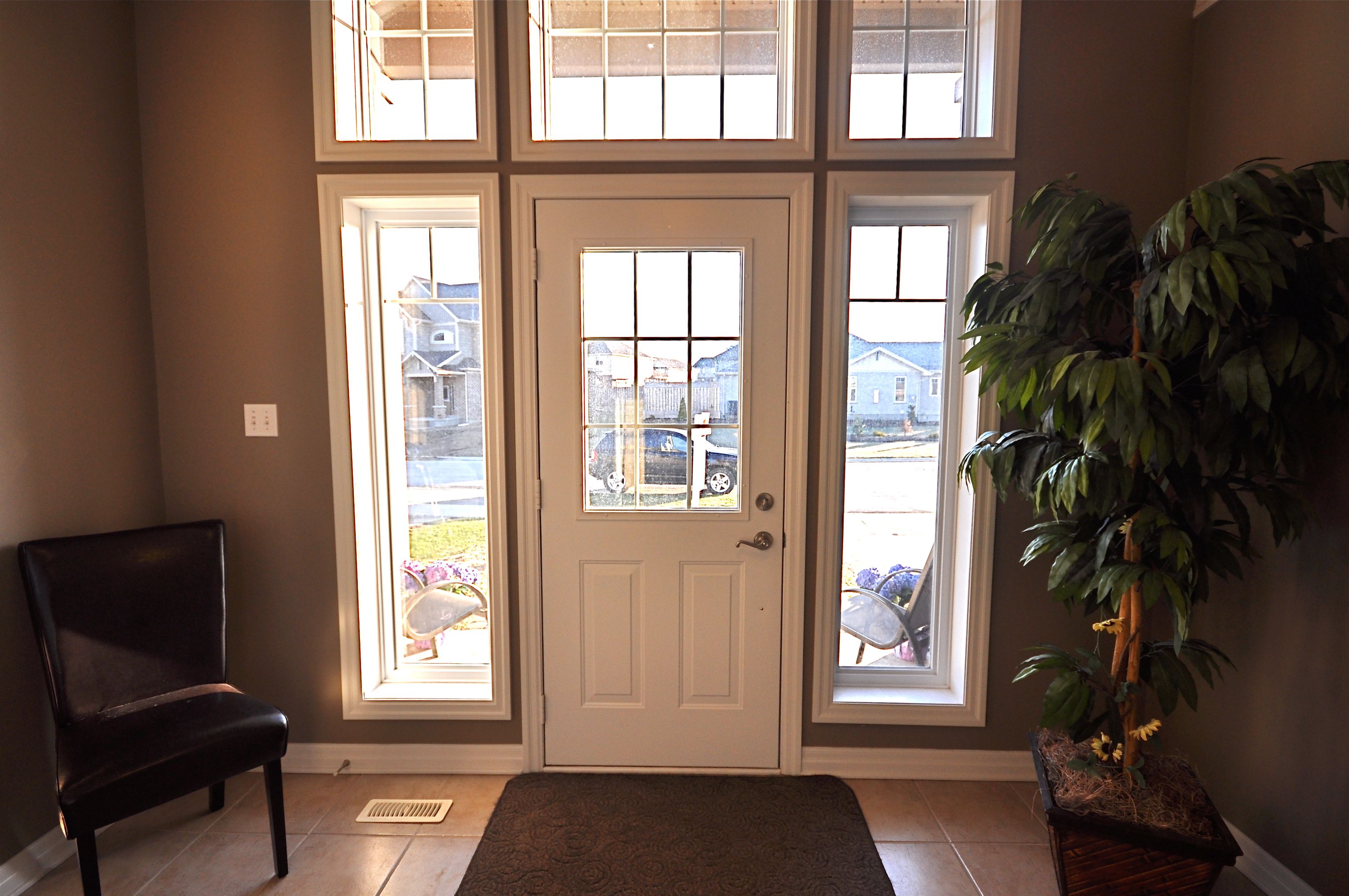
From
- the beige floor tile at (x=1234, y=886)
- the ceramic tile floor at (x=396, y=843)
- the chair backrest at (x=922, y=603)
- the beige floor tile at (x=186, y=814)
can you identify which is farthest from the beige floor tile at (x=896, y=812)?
the beige floor tile at (x=186, y=814)

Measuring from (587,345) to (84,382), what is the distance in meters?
1.58

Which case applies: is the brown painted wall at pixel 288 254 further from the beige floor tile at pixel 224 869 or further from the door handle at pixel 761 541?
the door handle at pixel 761 541

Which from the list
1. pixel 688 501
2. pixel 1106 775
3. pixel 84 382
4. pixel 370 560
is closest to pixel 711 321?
pixel 688 501

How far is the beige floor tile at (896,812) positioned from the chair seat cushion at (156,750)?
1.84 meters

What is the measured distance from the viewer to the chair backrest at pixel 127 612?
1.79m

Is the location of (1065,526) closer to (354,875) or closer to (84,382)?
(354,875)

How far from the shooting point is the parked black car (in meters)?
2.28

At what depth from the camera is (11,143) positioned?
1.80m

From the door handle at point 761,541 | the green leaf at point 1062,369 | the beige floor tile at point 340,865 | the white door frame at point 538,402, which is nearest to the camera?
the green leaf at point 1062,369

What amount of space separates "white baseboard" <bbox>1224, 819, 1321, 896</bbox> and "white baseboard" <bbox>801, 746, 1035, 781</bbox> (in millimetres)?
578

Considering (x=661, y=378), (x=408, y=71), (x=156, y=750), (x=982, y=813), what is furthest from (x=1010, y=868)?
(x=408, y=71)

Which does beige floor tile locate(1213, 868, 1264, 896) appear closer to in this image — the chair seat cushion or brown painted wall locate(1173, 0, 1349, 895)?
brown painted wall locate(1173, 0, 1349, 895)

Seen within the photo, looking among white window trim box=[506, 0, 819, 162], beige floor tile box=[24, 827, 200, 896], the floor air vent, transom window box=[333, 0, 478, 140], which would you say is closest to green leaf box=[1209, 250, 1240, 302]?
white window trim box=[506, 0, 819, 162]

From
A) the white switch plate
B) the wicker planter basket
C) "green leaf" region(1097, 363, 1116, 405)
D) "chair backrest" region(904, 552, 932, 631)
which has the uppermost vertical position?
"green leaf" region(1097, 363, 1116, 405)
